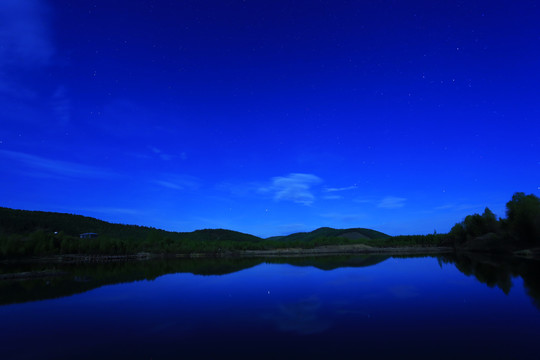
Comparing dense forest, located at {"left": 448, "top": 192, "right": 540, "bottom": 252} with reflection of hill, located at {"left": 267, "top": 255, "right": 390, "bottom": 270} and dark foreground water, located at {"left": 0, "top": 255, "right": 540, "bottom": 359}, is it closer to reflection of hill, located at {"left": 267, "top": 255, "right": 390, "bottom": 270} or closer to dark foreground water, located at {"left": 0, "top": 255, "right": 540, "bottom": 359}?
reflection of hill, located at {"left": 267, "top": 255, "right": 390, "bottom": 270}

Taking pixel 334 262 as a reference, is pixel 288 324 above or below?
below

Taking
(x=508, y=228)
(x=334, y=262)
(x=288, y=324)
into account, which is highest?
(x=508, y=228)

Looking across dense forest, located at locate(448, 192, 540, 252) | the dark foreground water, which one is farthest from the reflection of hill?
the dark foreground water

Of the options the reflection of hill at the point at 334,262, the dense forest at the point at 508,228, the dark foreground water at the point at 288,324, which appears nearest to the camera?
the dark foreground water at the point at 288,324

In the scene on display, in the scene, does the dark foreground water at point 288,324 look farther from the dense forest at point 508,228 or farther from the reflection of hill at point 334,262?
the dense forest at point 508,228

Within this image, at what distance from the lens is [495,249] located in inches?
4390

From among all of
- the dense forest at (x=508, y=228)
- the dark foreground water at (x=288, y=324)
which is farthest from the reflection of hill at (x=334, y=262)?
the dark foreground water at (x=288, y=324)

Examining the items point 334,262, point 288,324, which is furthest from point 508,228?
point 288,324

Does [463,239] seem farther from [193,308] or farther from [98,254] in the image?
[98,254]

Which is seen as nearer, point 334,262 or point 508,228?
point 334,262

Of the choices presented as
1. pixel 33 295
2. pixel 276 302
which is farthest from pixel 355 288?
pixel 33 295

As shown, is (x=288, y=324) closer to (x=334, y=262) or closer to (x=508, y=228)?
(x=334, y=262)

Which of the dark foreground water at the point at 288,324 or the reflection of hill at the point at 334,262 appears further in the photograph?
the reflection of hill at the point at 334,262

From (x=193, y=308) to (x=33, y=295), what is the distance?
88.2 ft
